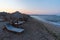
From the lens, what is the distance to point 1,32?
330 inches

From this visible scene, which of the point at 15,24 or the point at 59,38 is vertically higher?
the point at 15,24

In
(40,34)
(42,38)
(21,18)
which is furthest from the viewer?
(21,18)

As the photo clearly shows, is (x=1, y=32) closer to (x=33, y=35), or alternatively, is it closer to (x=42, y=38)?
(x=33, y=35)

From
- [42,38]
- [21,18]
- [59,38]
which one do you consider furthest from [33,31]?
[21,18]

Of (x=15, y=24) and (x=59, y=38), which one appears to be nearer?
(x=59, y=38)

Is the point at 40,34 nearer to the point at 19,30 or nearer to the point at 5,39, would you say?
the point at 19,30

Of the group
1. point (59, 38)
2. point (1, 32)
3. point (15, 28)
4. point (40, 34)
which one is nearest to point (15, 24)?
point (15, 28)

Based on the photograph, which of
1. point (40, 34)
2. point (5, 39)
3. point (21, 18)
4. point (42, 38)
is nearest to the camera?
point (5, 39)

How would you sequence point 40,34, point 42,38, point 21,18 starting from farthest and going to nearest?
point 21,18 < point 40,34 < point 42,38

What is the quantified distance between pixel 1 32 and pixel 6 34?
1.34 feet

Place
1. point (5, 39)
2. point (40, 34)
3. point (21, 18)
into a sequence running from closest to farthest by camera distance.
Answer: point (5, 39) < point (40, 34) < point (21, 18)

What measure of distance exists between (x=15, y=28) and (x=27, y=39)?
50.0 inches

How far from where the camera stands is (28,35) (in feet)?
27.6

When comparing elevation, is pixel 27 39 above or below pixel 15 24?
below
